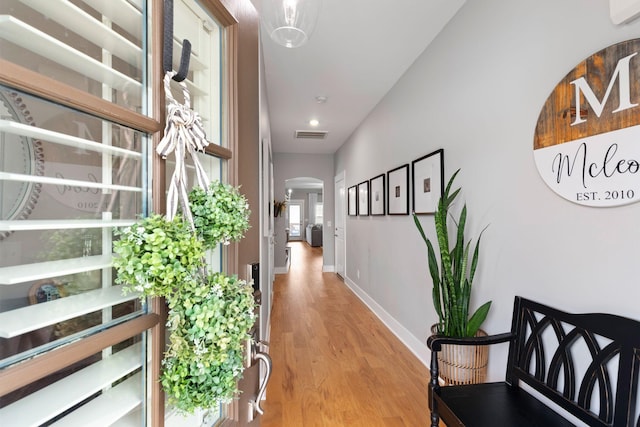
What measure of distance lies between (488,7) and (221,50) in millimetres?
1812

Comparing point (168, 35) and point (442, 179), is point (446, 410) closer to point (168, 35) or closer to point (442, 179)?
point (442, 179)

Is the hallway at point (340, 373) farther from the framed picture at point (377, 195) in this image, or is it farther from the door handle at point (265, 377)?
the framed picture at point (377, 195)

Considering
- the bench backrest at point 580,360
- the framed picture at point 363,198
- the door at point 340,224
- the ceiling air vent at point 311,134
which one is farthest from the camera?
the door at point 340,224

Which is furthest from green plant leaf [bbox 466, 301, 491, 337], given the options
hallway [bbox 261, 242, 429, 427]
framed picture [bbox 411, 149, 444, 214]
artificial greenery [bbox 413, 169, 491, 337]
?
framed picture [bbox 411, 149, 444, 214]

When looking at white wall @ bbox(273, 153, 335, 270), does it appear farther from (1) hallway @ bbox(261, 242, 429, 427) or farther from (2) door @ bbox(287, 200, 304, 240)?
(2) door @ bbox(287, 200, 304, 240)

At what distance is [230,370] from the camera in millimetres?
537

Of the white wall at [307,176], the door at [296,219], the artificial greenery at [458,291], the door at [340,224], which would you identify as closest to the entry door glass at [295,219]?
the door at [296,219]

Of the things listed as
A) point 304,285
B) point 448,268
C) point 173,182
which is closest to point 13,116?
point 173,182

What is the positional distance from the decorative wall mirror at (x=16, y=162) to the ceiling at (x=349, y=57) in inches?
53.9

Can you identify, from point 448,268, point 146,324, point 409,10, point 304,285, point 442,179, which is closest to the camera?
point 146,324

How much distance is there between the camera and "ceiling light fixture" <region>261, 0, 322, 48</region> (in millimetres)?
1158

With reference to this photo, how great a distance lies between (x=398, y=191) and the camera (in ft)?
9.89

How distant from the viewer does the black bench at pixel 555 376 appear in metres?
0.99

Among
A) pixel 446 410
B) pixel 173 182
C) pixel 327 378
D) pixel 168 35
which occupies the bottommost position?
pixel 327 378
